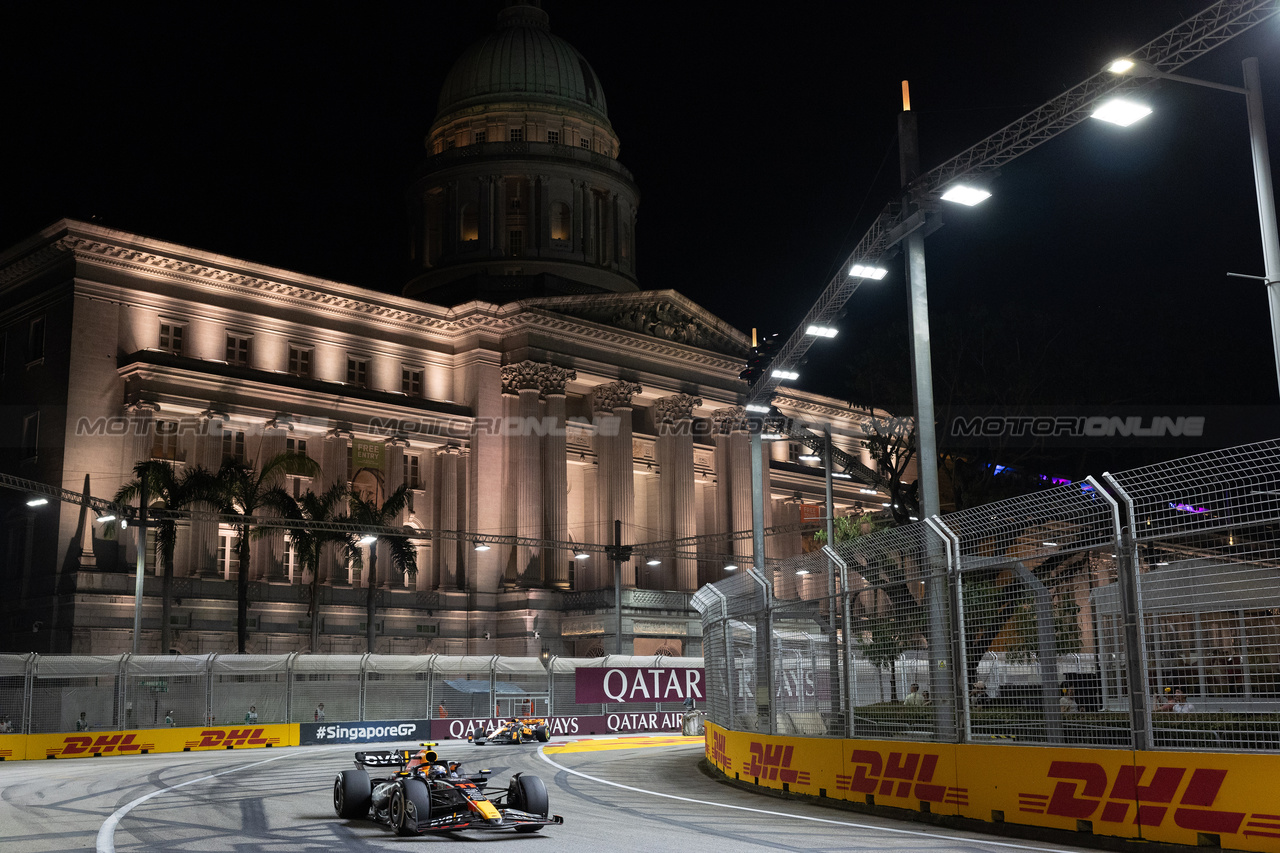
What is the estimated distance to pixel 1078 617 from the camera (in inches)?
533

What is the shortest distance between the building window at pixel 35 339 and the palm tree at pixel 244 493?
1187cm

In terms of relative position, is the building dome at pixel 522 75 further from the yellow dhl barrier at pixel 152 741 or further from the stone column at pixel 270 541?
the yellow dhl barrier at pixel 152 741

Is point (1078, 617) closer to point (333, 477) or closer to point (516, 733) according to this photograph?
point (516, 733)

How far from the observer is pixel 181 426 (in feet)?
188

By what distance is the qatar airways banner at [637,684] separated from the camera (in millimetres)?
47094

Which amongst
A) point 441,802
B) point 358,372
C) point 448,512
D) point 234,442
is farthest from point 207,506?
point 441,802

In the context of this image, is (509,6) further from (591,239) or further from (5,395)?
(5,395)

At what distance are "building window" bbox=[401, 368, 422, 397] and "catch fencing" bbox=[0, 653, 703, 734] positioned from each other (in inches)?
854

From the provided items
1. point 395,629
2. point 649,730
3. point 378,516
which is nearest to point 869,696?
point 649,730

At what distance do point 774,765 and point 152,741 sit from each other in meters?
24.1

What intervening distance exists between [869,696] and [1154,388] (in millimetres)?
24129

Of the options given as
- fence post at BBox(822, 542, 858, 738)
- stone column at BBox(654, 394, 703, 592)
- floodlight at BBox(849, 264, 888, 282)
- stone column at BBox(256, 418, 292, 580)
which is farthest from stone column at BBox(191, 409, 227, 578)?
fence post at BBox(822, 542, 858, 738)

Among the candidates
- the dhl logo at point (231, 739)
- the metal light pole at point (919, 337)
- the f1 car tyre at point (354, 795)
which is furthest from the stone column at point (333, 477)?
the f1 car tyre at point (354, 795)

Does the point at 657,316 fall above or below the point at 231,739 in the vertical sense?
above
